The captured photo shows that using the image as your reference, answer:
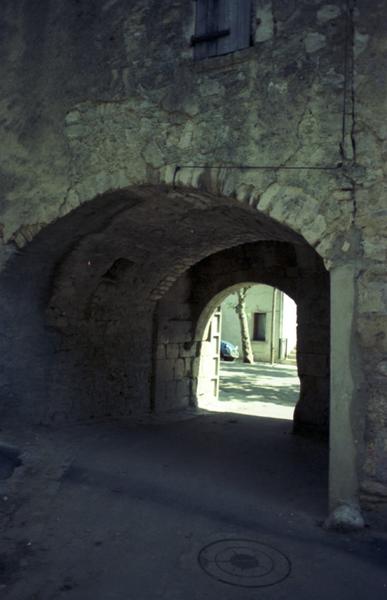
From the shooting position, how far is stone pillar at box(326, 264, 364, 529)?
3549 mm

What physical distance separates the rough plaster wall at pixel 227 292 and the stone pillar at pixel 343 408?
12.3 feet

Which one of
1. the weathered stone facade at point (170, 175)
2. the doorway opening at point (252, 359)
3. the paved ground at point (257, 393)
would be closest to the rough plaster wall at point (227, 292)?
the doorway opening at point (252, 359)

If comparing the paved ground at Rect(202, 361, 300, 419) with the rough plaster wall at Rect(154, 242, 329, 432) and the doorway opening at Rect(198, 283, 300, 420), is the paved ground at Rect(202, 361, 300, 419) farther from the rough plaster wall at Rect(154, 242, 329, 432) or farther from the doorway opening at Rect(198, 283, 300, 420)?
the rough plaster wall at Rect(154, 242, 329, 432)

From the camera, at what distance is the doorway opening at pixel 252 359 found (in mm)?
9883

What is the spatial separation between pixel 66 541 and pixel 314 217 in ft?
8.99

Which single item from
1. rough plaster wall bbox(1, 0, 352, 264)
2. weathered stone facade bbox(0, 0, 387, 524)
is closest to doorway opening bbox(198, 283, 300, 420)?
weathered stone facade bbox(0, 0, 387, 524)

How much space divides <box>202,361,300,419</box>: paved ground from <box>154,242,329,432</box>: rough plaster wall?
3.96 ft

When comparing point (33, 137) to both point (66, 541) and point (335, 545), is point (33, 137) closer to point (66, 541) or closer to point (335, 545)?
point (66, 541)

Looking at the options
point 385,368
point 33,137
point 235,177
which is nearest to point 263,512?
point 385,368

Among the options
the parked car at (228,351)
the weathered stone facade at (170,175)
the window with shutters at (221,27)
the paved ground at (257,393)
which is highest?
the window with shutters at (221,27)

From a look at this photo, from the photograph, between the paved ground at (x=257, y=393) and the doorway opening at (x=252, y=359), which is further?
the doorway opening at (x=252, y=359)

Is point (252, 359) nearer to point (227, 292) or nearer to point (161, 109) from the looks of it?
point (227, 292)

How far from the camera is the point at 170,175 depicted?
14.5ft

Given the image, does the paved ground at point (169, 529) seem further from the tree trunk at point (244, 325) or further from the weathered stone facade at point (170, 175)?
the tree trunk at point (244, 325)
